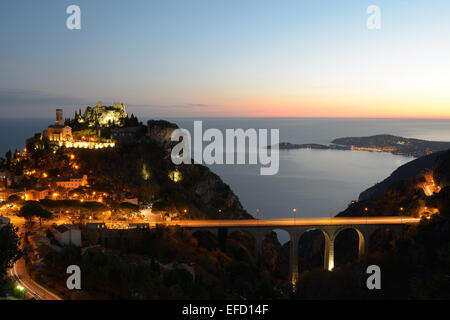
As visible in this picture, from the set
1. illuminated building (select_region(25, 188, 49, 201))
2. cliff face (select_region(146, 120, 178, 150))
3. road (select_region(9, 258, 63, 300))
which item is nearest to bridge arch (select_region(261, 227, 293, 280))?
cliff face (select_region(146, 120, 178, 150))

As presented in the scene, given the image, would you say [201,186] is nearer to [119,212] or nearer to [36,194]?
[119,212]

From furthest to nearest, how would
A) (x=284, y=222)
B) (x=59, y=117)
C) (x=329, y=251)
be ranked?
1. (x=59, y=117)
2. (x=329, y=251)
3. (x=284, y=222)

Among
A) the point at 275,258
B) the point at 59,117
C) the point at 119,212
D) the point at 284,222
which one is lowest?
the point at 275,258

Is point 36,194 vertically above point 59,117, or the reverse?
point 59,117

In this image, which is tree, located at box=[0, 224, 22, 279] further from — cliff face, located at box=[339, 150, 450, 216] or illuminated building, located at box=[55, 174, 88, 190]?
cliff face, located at box=[339, 150, 450, 216]

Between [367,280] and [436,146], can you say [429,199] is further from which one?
[436,146]

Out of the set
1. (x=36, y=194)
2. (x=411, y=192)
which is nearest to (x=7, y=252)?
(x=36, y=194)

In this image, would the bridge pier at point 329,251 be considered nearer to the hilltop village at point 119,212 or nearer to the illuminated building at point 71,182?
the hilltop village at point 119,212

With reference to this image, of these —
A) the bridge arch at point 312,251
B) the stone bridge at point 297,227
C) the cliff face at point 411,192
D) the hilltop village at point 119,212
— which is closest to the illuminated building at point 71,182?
the hilltop village at point 119,212
